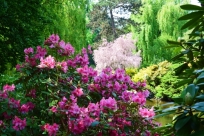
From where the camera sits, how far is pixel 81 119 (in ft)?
8.00

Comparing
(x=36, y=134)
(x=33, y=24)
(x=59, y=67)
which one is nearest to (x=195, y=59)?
(x=59, y=67)

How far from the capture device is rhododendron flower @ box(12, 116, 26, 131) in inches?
101

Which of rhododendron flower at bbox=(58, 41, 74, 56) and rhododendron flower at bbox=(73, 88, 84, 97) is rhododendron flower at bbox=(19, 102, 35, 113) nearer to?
rhododendron flower at bbox=(73, 88, 84, 97)

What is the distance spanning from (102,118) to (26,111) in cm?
66

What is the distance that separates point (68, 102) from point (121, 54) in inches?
770

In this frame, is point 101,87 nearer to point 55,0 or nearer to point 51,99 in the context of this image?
point 51,99

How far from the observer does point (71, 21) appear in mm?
9102

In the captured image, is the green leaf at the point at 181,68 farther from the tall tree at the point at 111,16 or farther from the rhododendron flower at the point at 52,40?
the tall tree at the point at 111,16

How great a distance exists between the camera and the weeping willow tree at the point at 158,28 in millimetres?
18375

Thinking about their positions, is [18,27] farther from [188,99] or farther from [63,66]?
[188,99]

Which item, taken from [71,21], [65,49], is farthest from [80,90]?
[71,21]

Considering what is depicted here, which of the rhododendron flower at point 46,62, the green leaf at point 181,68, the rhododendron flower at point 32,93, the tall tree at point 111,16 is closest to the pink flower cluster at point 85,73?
the rhododendron flower at point 46,62

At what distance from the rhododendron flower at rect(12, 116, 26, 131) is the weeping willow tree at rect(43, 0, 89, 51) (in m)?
5.28

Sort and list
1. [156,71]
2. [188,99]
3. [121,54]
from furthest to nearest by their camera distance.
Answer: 1. [121,54]
2. [156,71]
3. [188,99]
